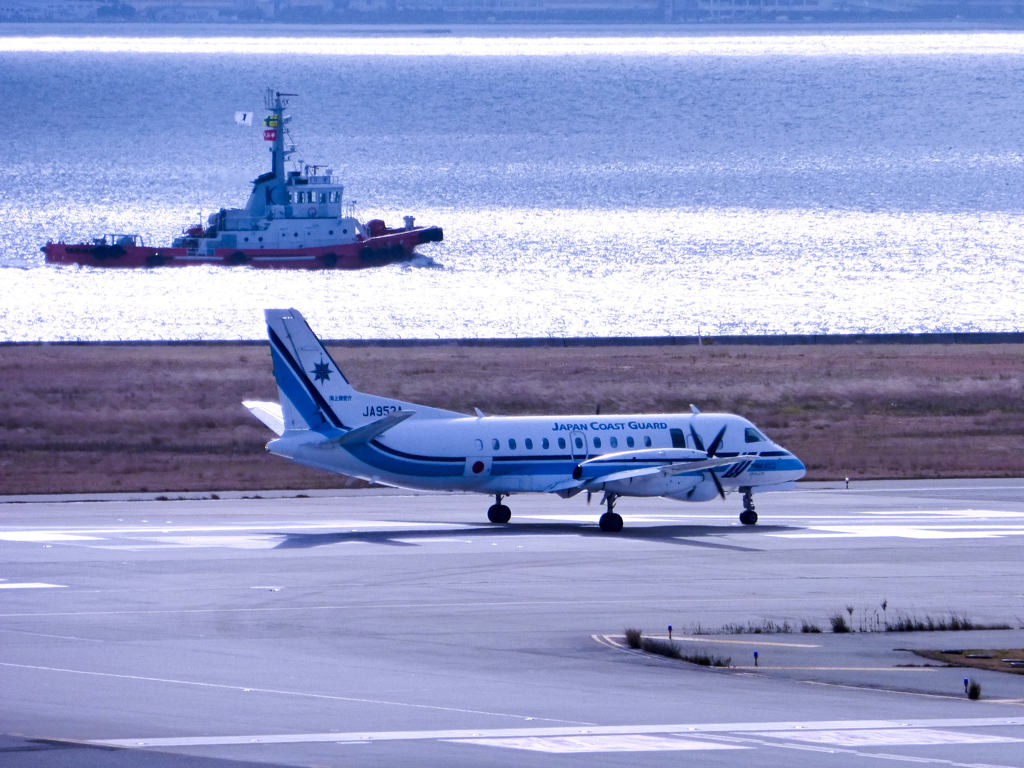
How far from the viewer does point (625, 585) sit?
33.9 meters

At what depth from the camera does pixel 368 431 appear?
40406mm

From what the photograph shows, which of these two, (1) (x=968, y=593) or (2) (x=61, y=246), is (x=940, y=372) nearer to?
(1) (x=968, y=593)

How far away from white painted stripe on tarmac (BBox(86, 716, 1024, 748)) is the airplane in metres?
20.2

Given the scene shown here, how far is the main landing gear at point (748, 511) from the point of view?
44031 millimetres

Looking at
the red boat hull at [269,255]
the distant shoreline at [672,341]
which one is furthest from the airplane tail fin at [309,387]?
the red boat hull at [269,255]

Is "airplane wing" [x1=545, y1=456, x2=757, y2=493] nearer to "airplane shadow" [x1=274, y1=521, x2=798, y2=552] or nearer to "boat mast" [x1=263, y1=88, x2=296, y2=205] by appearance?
"airplane shadow" [x1=274, y1=521, x2=798, y2=552]

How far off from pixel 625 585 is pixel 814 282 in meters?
117

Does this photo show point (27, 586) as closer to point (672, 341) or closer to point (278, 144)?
point (672, 341)

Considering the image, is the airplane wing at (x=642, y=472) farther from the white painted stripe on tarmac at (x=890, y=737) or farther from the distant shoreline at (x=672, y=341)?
the distant shoreline at (x=672, y=341)

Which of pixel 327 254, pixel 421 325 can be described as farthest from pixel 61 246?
pixel 421 325

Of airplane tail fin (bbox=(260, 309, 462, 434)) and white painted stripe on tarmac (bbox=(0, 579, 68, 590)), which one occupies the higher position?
airplane tail fin (bbox=(260, 309, 462, 434))

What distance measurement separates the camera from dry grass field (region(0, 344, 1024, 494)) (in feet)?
185

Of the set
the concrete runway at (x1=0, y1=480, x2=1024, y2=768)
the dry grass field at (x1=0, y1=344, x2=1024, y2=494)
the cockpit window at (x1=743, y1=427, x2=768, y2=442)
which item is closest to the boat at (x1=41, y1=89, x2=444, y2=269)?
the dry grass field at (x1=0, y1=344, x2=1024, y2=494)

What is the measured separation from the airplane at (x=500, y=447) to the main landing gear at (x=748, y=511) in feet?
0.08
